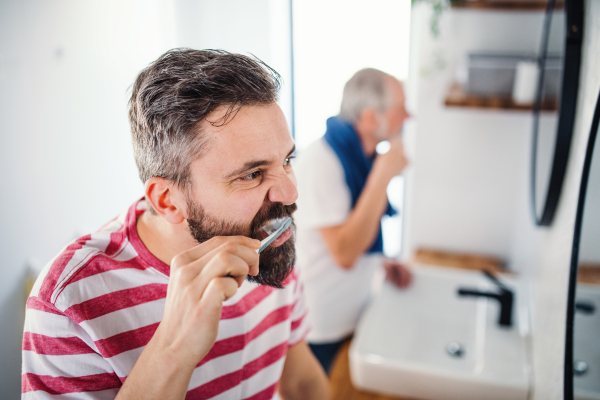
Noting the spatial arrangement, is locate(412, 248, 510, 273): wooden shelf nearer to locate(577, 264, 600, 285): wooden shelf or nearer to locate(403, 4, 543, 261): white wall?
locate(403, 4, 543, 261): white wall

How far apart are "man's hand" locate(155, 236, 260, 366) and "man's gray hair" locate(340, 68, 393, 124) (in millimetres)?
810

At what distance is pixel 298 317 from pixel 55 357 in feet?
1.21

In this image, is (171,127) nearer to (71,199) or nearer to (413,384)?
(71,199)

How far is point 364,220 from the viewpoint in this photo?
3.46 ft

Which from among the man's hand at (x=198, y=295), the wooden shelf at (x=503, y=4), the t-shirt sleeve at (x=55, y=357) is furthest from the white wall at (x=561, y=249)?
the wooden shelf at (x=503, y=4)

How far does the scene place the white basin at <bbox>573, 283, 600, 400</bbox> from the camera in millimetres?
457

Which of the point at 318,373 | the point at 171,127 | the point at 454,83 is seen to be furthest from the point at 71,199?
the point at 454,83

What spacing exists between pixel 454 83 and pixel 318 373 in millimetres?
1152

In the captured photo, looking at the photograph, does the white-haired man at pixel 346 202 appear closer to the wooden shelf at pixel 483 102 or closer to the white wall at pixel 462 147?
the wooden shelf at pixel 483 102

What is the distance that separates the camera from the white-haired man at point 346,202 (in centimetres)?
106

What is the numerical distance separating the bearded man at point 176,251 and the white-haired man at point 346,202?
0.52m

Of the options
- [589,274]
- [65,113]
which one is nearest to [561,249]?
[589,274]

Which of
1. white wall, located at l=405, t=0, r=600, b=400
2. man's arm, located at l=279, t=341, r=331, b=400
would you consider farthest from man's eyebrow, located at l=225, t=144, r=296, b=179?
white wall, located at l=405, t=0, r=600, b=400

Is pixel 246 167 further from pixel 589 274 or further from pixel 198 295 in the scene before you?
pixel 589 274
